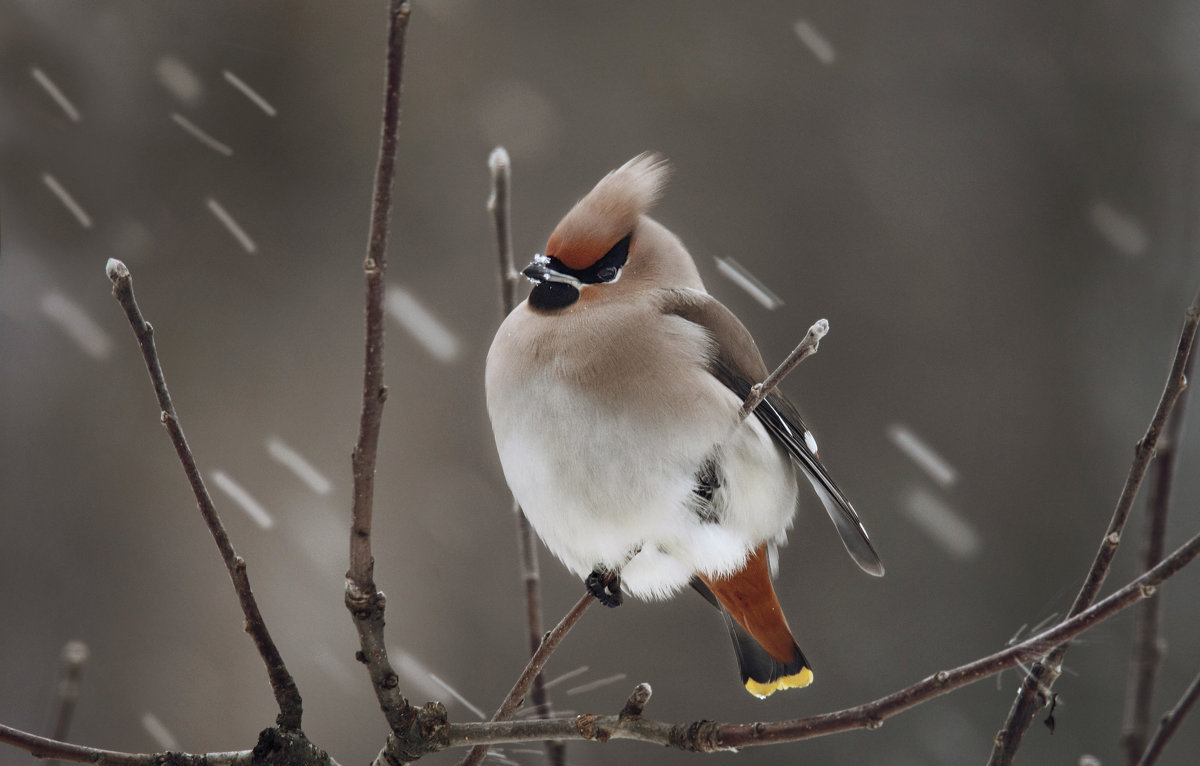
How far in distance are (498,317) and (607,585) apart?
1.75 m

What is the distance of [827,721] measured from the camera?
0.94 metres

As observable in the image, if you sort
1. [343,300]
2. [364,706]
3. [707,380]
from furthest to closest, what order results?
[343,300], [364,706], [707,380]

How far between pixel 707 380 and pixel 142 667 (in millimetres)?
2629

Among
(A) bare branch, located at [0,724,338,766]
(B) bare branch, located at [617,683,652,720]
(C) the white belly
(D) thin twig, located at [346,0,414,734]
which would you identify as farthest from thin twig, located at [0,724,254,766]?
(C) the white belly

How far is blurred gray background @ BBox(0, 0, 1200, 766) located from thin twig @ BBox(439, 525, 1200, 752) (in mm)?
2194

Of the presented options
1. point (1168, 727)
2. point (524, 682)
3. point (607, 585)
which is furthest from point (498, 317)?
point (1168, 727)

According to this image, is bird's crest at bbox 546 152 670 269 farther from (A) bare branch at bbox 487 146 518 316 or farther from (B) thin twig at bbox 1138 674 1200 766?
(B) thin twig at bbox 1138 674 1200 766

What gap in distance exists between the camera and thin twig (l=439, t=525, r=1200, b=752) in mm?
894

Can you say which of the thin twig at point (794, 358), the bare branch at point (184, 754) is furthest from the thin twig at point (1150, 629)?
the bare branch at point (184, 754)

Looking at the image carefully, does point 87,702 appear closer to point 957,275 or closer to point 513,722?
point 513,722

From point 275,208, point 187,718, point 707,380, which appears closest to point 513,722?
point 707,380

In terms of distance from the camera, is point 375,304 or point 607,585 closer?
point 375,304

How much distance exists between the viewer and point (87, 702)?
11.2ft

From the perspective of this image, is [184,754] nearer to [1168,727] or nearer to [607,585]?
[607,585]
